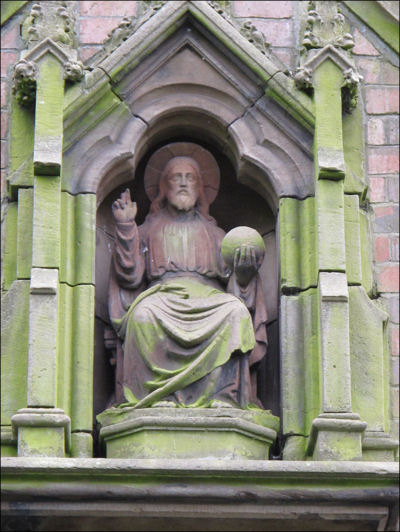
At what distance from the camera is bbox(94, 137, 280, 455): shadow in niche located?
11125mm

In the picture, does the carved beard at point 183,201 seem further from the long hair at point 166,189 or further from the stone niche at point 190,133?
the stone niche at point 190,133

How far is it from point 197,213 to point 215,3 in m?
1.16

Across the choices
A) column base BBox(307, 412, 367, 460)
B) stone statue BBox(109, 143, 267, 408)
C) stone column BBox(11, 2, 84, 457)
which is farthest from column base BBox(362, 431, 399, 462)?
stone column BBox(11, 2, 84, 457)

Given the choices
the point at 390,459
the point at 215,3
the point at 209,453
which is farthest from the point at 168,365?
the point at 215,3

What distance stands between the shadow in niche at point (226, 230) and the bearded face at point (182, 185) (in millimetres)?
235

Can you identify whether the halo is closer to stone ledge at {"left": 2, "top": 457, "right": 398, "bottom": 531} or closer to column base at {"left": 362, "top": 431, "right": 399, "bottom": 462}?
column base at {"left": 362, "top": 431, "right": 399, "bottom": 462}

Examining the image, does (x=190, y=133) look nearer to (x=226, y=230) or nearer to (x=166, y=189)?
(x=166, y=189)

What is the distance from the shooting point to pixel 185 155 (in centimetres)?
1168

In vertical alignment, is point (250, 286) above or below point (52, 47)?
below

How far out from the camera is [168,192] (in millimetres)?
11516

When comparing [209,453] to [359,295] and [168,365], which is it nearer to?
[168,365]

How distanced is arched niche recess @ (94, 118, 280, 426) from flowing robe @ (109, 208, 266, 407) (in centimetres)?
19

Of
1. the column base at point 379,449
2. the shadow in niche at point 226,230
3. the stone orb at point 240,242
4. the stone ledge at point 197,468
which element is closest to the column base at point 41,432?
the stone ledge at point 197,468

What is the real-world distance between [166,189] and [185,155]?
257 mm
